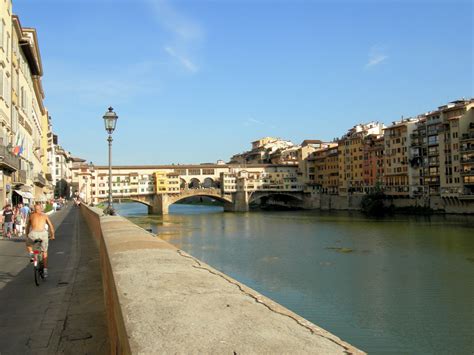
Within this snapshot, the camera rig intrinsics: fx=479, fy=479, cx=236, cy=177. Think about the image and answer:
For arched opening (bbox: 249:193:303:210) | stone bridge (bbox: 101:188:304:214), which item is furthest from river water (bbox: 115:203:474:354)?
arched opening (bbox: 249:193:303:210)

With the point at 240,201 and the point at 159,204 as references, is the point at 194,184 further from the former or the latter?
the point at 159,204

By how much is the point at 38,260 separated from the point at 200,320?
6.98m

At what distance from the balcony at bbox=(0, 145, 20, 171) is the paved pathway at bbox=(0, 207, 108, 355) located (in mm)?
14374

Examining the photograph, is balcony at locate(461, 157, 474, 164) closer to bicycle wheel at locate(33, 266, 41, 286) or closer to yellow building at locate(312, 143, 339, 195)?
yellow building at locate(312, 143, 339, 195)

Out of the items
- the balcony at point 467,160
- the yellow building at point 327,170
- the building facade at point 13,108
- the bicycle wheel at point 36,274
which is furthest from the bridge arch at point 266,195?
the bicycle wheel at point 36,274

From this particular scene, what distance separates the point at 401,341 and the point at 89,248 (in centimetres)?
1002

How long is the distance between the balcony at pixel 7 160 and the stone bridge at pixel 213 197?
213ft

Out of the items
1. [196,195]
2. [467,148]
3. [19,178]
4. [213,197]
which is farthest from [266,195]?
[19,178]

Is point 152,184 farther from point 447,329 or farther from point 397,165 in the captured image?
point 447,329

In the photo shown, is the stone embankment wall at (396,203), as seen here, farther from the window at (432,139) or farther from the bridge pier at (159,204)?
the bridge pier at (159,204)

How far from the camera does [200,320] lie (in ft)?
11.8

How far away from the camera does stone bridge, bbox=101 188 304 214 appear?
3787 inches

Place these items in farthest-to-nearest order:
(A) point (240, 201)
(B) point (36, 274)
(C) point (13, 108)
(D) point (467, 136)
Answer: (A) point (240, 201)
(D) point (467, 136)
(C) point (13, 108)
(B) point (36, 274)

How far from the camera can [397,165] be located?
3376 inches
